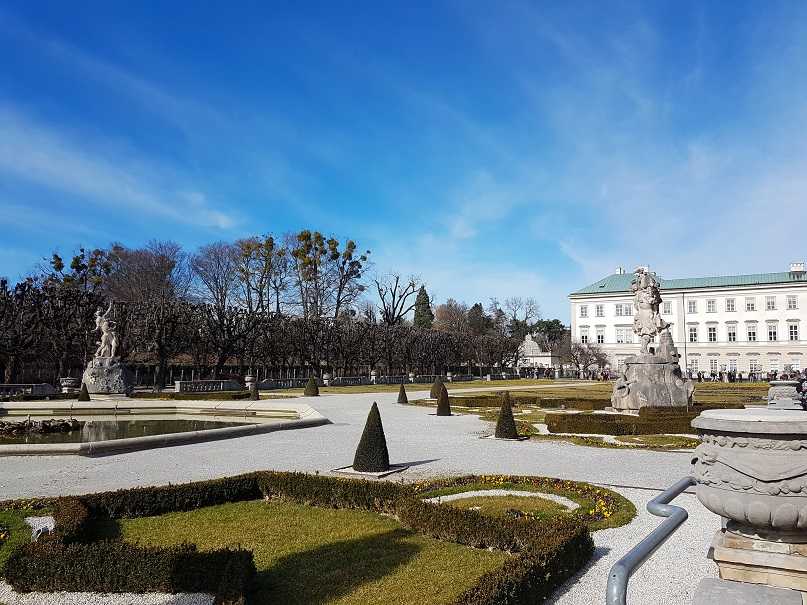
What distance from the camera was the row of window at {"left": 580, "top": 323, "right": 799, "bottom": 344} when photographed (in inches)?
2594

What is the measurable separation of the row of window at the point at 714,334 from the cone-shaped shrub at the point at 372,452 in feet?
225

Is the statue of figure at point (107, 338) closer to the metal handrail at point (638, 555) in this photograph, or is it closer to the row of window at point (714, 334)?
the metal handrail at point (638, 555)

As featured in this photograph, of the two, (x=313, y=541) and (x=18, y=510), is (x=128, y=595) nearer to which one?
(x=313, y=541)

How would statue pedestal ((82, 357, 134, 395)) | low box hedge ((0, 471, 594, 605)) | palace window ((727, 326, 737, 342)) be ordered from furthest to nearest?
palace window ((727, 326, 737, 342)), statue pedestal ((82, 357, 134, 395)), low box hedge ((0, 471, 594, 605))

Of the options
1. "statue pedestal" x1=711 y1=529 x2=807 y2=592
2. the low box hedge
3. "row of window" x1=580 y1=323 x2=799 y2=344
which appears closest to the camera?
"statue pedestal" x1=711 y1=529 x2=807 y2=592

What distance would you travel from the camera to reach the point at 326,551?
6.27 m

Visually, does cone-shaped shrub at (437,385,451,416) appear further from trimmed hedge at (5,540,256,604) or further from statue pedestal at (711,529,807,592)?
statue pedestal at (711,529,807,592)

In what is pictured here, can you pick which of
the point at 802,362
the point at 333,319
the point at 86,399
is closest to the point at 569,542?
the point at 86,399

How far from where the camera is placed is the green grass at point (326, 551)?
5164mm

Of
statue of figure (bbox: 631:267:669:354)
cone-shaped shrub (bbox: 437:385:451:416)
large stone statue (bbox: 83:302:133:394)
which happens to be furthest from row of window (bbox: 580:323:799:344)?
large stone statue (bbox: 83:302:133:394)

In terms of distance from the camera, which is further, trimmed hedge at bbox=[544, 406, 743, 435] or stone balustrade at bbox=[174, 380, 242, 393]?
stone balustrade at bbox=[174, 380, 242, 393]

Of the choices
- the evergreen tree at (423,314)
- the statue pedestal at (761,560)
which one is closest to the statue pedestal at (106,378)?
the statue pedestal at (761,560)

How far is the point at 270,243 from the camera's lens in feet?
162

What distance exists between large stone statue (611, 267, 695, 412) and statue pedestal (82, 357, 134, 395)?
76.7 ft
